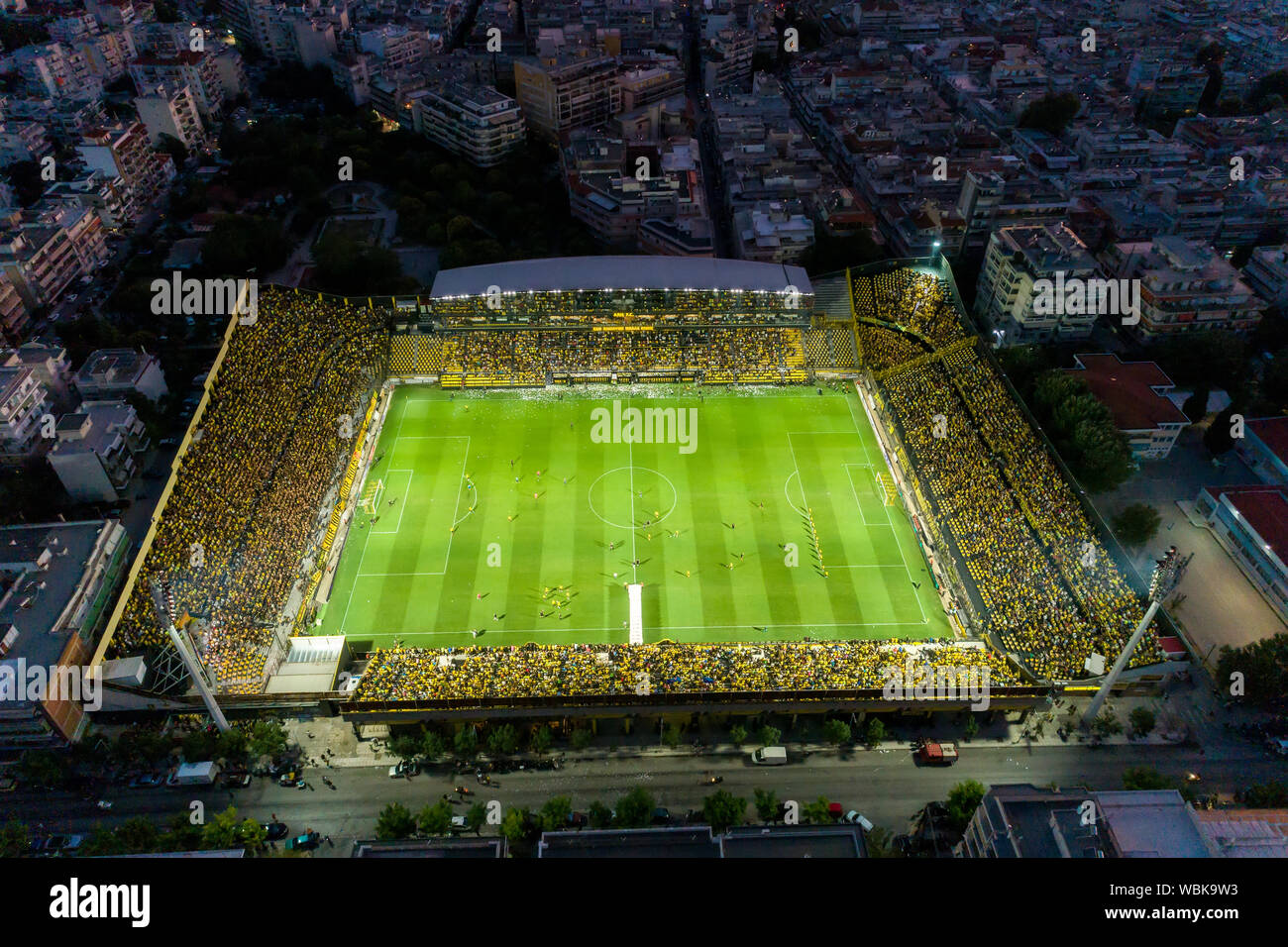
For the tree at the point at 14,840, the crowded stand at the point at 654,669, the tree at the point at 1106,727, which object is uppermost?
the crowded stand at the point at 654,669

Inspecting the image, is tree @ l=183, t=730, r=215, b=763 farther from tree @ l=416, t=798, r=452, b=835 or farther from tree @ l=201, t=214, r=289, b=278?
tree @ l=201, t=214, r=289, b=278

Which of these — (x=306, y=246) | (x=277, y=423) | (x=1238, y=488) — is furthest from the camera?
(x=306, y=246)

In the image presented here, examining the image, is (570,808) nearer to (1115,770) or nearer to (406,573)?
(406,573)

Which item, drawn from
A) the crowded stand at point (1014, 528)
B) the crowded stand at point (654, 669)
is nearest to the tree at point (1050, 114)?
the crowded stand at point (1014, 528)

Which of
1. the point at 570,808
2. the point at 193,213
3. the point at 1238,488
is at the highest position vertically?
the point at 193,213

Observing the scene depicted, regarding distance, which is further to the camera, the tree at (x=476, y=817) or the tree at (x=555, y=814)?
the tree at (x=476, y=817)

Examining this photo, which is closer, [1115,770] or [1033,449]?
[1115,770]

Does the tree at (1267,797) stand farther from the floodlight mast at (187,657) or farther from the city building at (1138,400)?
the floodlight mast at (187,657)

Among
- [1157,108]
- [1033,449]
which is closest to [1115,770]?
[1033,449]
